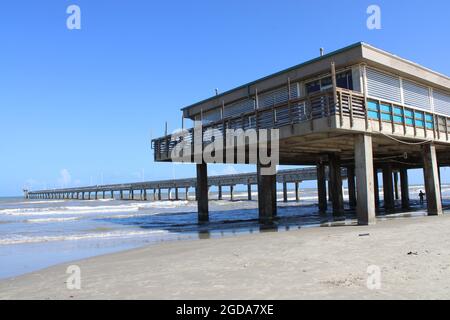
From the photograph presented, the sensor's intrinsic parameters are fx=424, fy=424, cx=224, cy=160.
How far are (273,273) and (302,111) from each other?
10840mm

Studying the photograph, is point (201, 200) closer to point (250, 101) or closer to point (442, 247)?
point (250, 101)

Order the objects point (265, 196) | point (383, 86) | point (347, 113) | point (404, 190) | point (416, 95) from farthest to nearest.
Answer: point (404, 190)
point (265, 196)
point (416, 95)
point (383, 86)
point (347, 113)

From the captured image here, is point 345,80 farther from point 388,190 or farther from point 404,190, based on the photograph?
point 404,190

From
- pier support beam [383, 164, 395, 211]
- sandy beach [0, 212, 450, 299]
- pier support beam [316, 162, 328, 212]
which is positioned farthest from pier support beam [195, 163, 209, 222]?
pier support beam [383, 164, 395, 211]

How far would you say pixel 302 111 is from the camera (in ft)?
57.4

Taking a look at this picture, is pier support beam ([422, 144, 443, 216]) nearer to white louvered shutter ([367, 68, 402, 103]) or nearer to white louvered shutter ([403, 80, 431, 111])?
white louvered shutter ([403, 80, 431, 111])

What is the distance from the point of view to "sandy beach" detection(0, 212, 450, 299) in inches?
243

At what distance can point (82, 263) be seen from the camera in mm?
11664

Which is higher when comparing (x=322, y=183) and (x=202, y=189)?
(x=322, y=183)

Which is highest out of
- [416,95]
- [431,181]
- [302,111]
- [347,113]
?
[416,95]

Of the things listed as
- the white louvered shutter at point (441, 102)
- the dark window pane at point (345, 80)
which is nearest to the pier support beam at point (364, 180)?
the dark window pane at point (345, 80)

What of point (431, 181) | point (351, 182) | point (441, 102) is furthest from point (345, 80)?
point (351, 182)

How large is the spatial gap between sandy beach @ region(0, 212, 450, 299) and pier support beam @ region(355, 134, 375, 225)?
14.9ft
